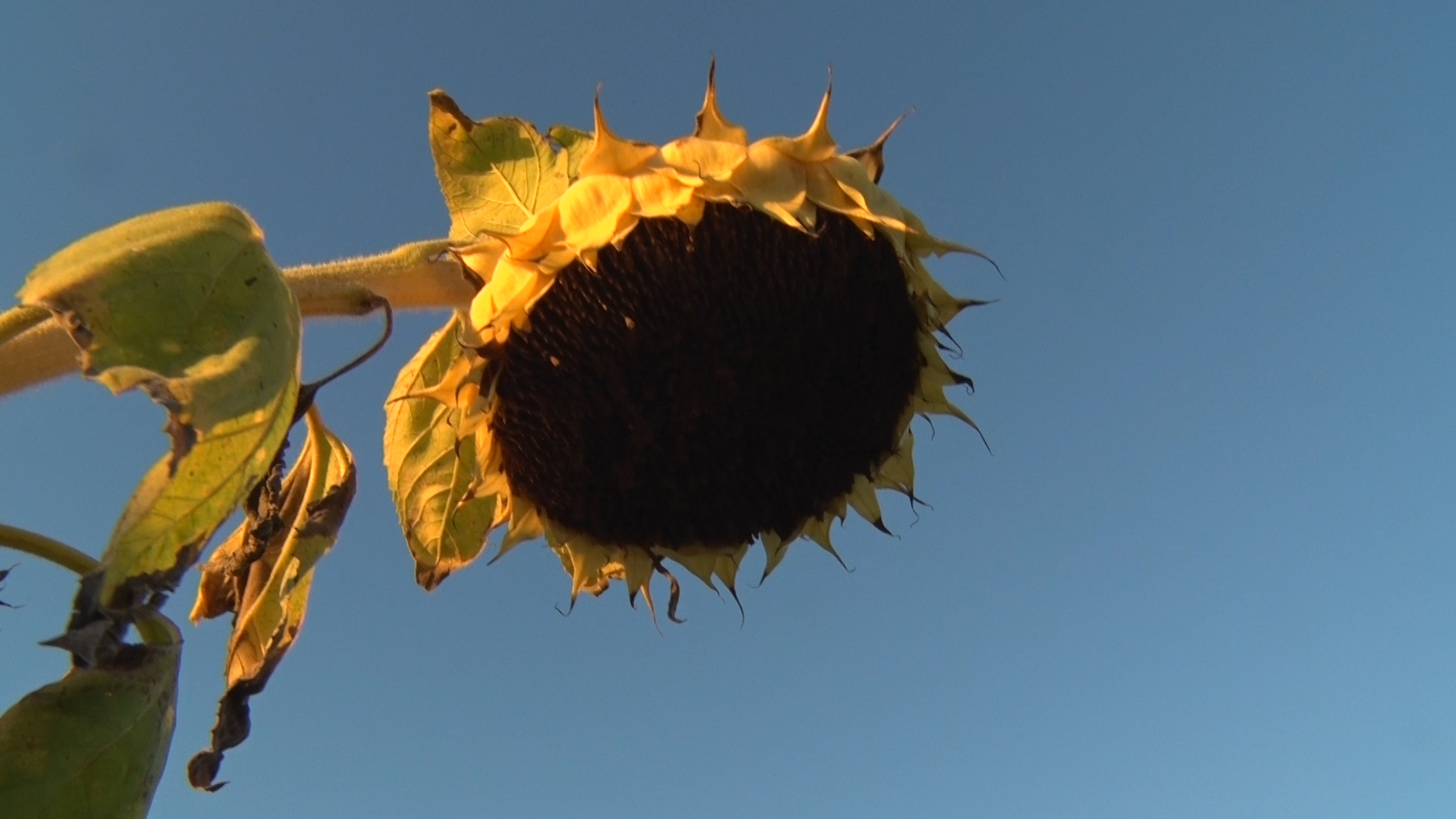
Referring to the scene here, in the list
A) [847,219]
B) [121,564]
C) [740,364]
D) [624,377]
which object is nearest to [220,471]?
[121,564]

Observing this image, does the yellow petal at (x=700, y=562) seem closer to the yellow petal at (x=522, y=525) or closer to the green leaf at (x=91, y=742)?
the yellow petal at (x=522, y=525)

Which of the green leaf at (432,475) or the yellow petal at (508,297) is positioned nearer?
the yellow petal at (508,297)

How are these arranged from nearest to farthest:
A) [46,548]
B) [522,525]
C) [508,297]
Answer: [46,548]
[508,297]
[522,525]

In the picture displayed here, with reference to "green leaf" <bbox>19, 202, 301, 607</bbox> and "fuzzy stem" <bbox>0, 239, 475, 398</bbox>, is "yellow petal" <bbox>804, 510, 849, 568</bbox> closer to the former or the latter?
"fuzzy stem" <bbox>0, 239, 475, 398</bbox>

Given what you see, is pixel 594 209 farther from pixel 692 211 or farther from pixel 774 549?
pixel 774 549

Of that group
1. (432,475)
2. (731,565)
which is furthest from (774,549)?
(432,475)

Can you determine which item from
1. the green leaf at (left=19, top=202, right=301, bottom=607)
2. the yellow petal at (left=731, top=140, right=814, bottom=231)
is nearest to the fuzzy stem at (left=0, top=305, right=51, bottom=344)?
the green leaf at (left=19, top=202, right=301, bottom=607)

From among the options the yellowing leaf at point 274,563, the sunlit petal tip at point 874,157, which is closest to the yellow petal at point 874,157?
the sunlit petal tip at point 874,157
